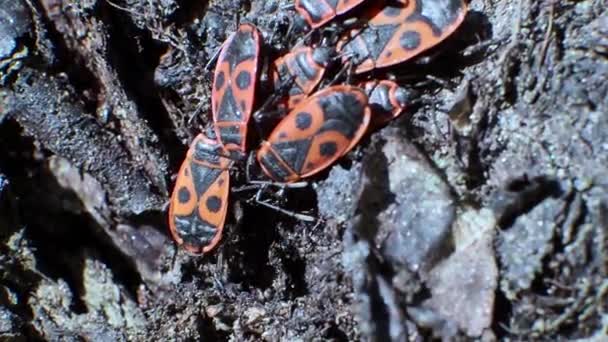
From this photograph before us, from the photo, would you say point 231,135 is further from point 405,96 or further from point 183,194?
point 405,96

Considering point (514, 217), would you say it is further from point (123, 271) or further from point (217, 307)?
point (123, 271)

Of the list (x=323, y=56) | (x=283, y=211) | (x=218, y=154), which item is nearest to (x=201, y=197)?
(x=218, y=154)

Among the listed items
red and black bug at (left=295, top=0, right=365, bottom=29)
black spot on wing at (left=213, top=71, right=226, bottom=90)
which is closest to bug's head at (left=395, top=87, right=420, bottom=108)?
red and black bug at (left=295, top=0, right=365, bottom=29)

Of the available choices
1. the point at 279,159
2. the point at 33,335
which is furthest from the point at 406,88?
the point at 33,335

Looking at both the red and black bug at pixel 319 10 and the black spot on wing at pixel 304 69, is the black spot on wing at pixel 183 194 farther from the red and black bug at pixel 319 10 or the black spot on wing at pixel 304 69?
the red and black bug at pixel 319 10

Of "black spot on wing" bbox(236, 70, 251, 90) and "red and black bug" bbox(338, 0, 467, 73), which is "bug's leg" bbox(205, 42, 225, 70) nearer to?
"black spot on wing" bbox(236, 70, 251, 90)
